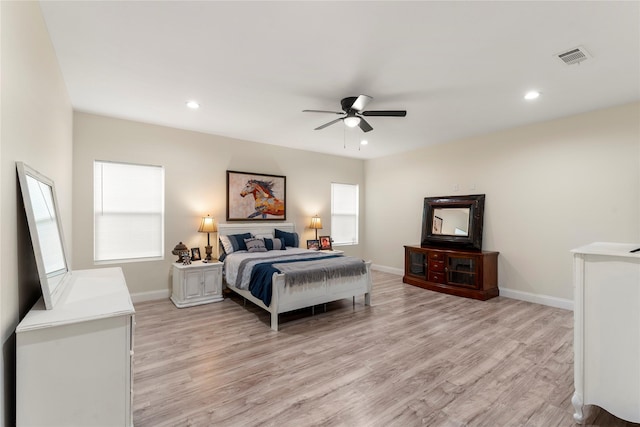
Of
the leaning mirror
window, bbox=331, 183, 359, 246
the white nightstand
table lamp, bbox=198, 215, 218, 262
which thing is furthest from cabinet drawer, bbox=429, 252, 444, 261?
the leaning mirror

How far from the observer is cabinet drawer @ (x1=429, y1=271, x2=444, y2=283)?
17.0ft

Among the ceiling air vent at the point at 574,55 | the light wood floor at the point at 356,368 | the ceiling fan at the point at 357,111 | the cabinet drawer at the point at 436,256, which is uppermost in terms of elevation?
the ceiling air vent at the point at 574,55

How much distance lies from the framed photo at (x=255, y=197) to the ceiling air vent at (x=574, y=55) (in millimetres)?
4491

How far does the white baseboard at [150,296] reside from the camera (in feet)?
14.7

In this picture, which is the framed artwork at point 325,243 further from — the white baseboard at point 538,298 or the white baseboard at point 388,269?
the white baseboard at point 538,298

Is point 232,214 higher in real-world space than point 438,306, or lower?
higher

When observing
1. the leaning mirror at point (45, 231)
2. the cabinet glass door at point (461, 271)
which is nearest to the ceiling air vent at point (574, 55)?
the cabinet glass door at point (461, 271)

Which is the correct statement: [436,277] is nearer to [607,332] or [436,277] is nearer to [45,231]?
[607,332]

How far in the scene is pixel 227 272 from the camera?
15.0ft

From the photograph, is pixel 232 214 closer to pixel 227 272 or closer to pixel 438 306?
pixel 227 272

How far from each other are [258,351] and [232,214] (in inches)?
116

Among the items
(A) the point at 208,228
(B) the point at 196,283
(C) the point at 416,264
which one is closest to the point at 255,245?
(A) the point at 208,228

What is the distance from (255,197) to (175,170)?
1.45m

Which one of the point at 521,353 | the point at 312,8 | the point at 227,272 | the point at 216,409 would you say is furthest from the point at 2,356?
the point at 521,353
